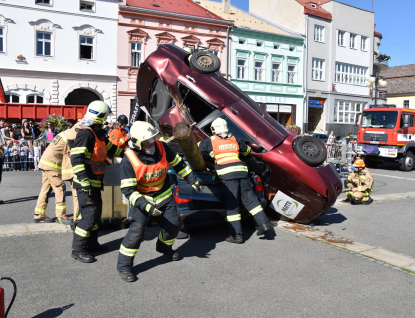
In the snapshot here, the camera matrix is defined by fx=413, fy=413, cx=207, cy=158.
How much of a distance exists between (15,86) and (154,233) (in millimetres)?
19494

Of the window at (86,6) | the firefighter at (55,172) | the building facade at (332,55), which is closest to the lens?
the firefighter at (55,172)

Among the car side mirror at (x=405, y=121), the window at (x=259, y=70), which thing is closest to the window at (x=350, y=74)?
the window at (x=259, y=70)


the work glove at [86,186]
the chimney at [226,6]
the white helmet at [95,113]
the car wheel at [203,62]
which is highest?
the chimney at [226,6]

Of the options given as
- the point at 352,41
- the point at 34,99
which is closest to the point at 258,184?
the point at 34,99

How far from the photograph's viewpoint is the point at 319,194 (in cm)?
619

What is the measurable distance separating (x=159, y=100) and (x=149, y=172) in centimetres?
452

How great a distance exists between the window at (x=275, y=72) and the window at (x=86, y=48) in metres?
13.8

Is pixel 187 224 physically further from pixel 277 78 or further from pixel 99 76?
pixel 277 78

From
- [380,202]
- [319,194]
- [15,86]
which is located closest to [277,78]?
[15,86]

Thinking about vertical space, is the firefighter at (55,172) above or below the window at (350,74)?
below

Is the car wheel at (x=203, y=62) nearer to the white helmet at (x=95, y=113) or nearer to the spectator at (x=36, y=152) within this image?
the white helmet at (x=95, y=113)

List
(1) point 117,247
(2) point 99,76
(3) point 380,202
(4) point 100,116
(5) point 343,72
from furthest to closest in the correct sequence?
1. (5) point 343,72
2. (2) point 99,76
3. (3) point 380,202
4. (1) point 117,247
5. (4) point 100,116

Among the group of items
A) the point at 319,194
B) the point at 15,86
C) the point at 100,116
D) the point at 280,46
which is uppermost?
the point at 280,46

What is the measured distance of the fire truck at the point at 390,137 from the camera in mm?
16438
